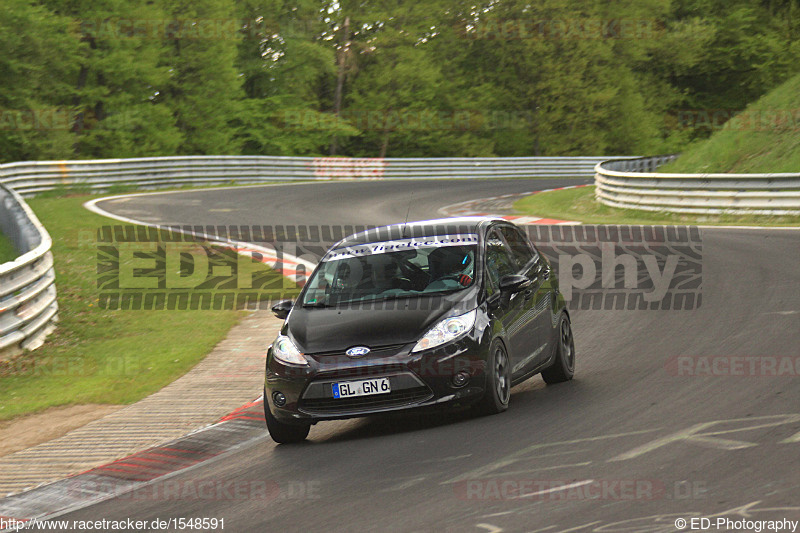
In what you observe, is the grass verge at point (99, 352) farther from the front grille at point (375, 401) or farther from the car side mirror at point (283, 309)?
the front grille at point (375, 401)

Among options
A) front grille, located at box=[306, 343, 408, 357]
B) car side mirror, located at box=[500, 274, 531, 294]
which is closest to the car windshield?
car side mirror, located at box=[500, 274, 531, 294]

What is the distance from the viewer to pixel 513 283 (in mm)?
8336

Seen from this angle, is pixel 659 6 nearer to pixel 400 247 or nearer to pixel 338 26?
pixel 338 26

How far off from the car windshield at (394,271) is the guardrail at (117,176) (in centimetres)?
444

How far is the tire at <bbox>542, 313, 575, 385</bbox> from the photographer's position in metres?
9.24

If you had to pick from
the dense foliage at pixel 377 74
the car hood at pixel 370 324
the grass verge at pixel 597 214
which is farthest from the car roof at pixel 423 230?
the dense foliage at pixel 377 74

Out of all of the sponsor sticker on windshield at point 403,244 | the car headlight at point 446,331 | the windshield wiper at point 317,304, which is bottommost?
the car headlight at point 446,331

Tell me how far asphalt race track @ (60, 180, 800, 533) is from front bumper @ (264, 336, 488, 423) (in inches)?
10.0

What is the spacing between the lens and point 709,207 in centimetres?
2364

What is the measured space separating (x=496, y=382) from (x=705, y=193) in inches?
679

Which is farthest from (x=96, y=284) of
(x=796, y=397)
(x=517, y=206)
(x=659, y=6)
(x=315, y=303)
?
(x=659, y=6)

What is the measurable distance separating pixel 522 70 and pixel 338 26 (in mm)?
11837

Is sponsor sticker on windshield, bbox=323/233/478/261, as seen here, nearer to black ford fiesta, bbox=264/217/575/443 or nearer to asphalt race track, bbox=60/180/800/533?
black ford fiesta, bbox=264/217/575/443

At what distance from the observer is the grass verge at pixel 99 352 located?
1048 centimetres
